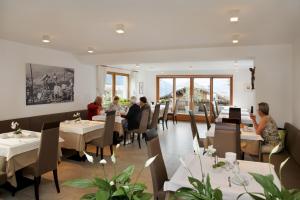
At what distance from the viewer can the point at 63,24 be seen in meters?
3.43

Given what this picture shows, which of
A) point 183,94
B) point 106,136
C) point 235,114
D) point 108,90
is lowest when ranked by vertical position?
point 106,136

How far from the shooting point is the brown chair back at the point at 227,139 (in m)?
2.91

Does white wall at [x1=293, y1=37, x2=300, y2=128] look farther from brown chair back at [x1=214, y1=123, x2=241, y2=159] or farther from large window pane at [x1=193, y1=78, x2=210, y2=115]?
large window pane at [x1=193, y1=78, x2=210, y2=115]

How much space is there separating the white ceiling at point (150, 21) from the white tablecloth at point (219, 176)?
1719 millimetres

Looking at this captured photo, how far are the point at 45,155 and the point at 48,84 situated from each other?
297cm

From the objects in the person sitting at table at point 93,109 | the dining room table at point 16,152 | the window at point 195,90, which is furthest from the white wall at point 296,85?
the window at point 195,90

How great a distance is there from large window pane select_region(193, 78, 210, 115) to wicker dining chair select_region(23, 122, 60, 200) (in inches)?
315

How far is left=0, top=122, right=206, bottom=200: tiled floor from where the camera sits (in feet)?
10.0

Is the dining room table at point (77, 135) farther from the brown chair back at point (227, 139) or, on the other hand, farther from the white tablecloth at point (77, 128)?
the brown chair back at point (227, 139)

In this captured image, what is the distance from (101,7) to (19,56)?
3072mm

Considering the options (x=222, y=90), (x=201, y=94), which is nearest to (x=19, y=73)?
(x=201, y=94)

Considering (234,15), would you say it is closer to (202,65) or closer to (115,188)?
(115,188)

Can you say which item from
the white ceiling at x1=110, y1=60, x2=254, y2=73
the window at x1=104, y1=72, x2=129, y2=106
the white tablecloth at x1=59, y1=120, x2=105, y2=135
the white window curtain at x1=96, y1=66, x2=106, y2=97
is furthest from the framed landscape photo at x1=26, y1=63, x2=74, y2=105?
the white ceiling at x1=110, y1=60, x2=254, y2=73

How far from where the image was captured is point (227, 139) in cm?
293
